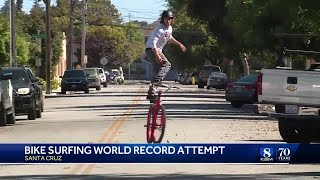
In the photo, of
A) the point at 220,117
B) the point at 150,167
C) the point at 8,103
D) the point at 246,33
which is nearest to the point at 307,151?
the point at 150,167

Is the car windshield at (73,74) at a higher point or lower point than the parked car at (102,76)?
higher

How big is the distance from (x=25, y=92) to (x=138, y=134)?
21.7ft

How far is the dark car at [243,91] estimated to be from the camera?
32.0 m

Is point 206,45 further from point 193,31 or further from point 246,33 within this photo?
point 246,33

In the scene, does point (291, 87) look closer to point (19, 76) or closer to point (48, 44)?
point (19, 76)

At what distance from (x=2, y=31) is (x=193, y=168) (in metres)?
34.5

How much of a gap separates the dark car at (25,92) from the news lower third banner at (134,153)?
13863mm

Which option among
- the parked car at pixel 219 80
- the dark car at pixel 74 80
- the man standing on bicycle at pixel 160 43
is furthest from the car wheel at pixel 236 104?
the parked car at pixel 219 80

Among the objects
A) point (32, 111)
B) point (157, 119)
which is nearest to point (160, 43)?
point (157, 119)

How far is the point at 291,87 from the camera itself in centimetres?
1500

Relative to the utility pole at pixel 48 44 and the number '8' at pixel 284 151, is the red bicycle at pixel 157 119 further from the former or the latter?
the utility pole at pixel 48 44

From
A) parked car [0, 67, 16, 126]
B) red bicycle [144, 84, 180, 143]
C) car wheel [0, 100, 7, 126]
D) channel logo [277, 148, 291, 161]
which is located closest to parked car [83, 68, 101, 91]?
parked car [0, 67, 16, 126]

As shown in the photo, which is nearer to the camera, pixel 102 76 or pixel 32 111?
pixel 32 111

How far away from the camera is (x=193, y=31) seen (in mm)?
81188
